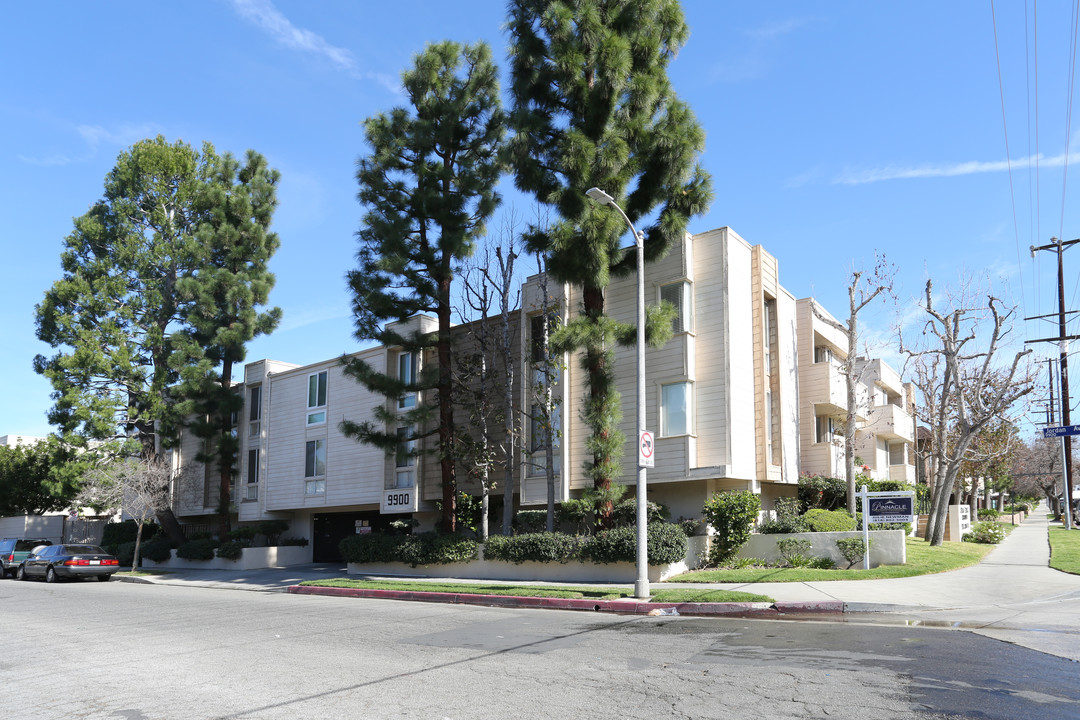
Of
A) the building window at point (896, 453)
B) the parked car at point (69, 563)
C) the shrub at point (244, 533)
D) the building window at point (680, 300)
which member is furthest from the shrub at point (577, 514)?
the building window at point (896, 453)

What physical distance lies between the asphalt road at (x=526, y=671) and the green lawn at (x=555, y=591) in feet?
5.40

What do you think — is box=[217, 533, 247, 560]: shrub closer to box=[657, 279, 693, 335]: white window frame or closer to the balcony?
box=[657, 279, 693, 335]: white window frame

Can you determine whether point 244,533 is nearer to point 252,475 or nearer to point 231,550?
point 231,550

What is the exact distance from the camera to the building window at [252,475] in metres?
37.6

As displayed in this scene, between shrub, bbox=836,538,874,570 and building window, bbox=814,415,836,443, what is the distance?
10.3 metres

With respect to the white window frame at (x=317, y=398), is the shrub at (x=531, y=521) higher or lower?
lower

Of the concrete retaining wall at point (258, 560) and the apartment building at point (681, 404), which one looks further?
the concrete retaining wall at point (258, 560)

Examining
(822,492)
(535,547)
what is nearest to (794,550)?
(535,547)

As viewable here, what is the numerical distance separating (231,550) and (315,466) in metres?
4.99

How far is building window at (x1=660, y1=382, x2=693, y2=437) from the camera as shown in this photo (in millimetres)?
22484

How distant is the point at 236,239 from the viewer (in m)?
37.5

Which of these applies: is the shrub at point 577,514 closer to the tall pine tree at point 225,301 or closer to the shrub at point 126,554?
the tall pine tree at point 225,301

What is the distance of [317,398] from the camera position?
34469 millimetres

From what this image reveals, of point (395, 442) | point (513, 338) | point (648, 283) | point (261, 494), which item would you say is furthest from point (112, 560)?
point (648, 283)
